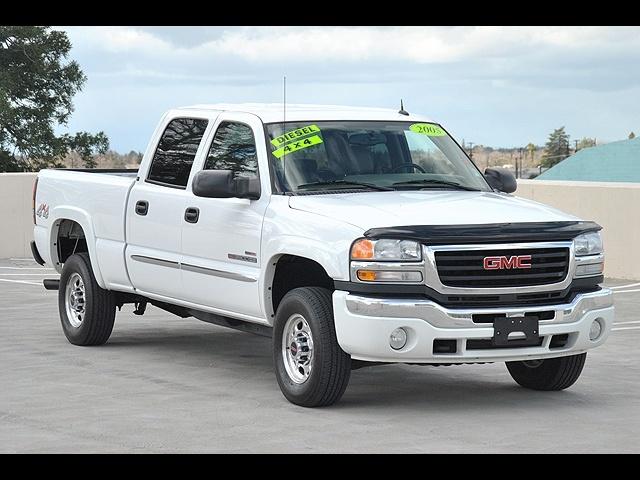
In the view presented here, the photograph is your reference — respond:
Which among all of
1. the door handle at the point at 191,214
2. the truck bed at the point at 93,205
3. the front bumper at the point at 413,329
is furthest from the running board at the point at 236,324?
the front bumper at the point at 413,329

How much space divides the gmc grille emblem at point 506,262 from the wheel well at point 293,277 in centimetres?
127

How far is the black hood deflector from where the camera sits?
368 inches

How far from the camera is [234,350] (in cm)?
1280

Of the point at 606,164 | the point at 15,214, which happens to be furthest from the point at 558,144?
the point at 15,214

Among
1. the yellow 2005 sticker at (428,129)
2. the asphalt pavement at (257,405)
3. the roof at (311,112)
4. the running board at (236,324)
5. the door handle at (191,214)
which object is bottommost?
the asphalt pavement at (257,405)

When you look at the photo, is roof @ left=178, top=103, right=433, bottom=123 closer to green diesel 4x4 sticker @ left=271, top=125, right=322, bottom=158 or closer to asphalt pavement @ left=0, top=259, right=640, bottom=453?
green diesel 4x4 sticker @ left=271, top=125, right=322, bottom=158

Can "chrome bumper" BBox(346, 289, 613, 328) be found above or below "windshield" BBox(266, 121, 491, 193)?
below

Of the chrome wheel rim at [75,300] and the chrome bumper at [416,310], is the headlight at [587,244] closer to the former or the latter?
the chrome bumper at [416,310]

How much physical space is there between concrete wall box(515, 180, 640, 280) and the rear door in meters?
9.14

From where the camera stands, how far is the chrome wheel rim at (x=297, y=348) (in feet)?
32.5

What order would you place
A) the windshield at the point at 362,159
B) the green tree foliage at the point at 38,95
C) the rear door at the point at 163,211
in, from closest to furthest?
the windshield at the point at 362,159, the rear door at the point at 163,211, the green tree foliage at the point at 38,95

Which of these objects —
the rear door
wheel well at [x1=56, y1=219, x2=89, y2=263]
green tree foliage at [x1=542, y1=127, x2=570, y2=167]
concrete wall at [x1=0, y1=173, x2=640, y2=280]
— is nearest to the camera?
the rear door

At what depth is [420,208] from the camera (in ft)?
32.3

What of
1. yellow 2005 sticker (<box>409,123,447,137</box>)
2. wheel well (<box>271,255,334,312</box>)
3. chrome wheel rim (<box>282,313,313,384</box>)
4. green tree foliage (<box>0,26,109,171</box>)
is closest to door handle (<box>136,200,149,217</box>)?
wheel well (<box>271,255,334,312</box>)
